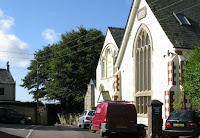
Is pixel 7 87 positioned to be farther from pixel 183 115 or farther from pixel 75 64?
pixel 183 115

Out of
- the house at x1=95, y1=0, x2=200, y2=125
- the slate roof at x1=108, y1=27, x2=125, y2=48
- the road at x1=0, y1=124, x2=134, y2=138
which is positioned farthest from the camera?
the slate roof at x1=108, y1=27, x2=125, y2=48

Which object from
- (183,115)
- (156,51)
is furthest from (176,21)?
(183,115)

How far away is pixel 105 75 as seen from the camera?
115 feet

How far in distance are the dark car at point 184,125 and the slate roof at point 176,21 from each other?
705 centimetres

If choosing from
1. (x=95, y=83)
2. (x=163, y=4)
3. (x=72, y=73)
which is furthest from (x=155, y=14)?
(x=72, y=73)

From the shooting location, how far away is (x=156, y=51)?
23.7 meters

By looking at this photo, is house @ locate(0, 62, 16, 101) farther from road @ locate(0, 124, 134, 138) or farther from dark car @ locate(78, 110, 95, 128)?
road @ locate(0, 124, 134, 138)

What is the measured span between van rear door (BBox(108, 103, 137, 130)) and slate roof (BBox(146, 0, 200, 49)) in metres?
6.43

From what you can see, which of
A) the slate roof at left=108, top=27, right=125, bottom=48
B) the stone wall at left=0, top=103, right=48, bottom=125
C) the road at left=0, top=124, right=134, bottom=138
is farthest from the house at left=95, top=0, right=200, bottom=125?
the stone wall at left=0, top=103, right=48, bottom=125

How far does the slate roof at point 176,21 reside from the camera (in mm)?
22297

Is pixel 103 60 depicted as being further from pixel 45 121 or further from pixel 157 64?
pixel 45 121

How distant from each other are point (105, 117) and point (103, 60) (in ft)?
60.5

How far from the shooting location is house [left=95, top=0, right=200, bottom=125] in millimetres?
21586

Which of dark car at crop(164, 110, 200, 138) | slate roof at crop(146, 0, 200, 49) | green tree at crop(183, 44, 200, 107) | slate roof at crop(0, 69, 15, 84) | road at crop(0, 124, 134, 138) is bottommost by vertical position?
road at crop(0, 124, 134, 138)
